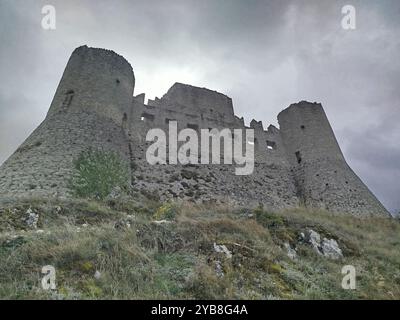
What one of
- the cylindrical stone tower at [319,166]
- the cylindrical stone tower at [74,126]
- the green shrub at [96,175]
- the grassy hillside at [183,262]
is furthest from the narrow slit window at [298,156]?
the grassy hillside at [183,262]

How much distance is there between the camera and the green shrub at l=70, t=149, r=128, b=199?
1091 cm

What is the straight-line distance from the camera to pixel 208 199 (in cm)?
1567

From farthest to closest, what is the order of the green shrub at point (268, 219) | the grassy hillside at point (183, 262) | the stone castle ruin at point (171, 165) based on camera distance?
the stone castle ruin at point (171, 165), the green shrub at point (268, 219), the grassy hillside at point (183, 262)

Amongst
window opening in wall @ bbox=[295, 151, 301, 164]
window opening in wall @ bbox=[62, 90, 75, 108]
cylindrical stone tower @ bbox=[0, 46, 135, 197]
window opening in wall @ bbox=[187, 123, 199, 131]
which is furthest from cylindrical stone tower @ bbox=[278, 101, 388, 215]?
window opening in wall @ bbox=[62, 90, 75, 108]

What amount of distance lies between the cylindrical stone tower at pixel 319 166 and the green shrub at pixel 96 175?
1124 centimetres

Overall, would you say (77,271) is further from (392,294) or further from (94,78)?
(94,78)

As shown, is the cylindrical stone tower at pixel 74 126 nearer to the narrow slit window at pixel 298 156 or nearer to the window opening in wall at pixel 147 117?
the window opening in wall at pixel 147 117

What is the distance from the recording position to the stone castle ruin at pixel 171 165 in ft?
41.9

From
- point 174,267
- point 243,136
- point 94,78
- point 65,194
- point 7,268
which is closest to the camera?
point 7,268

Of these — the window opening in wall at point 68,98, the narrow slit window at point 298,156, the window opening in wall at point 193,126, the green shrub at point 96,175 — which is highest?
the window opening in wall at point 68,98

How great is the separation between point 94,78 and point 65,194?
24.8 feet

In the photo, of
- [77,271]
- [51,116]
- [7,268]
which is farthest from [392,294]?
[51,116]

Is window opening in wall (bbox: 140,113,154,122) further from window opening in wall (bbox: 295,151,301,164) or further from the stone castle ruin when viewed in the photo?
window opening in wall (bbox: 295,151,301,164)

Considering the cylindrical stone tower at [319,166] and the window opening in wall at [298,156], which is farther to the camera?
the window opening in wall at [298,156]
